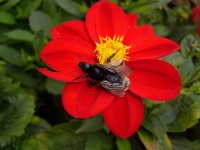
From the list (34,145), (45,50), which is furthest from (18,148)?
Result: (45,50)

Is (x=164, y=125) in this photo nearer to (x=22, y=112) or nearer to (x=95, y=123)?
(x=95, y=123)

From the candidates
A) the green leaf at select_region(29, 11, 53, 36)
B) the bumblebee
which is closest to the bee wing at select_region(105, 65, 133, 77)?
the bumblebee

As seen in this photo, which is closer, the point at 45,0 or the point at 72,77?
the point at 72,77

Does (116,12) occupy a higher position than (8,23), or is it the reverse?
(116,12)

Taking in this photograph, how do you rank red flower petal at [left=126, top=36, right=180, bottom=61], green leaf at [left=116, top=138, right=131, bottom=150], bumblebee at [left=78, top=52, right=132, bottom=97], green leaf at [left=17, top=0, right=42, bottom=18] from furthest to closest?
green leaf at [left=17, top=0, right=42, bottom=18] → green leaf at [left=116, top=138, right=131, bottom=150] → red flower petal at [left=126, top=36, right=180, bottom=61] → bumblebee at [left=78, top=52, right=132, bottom=97]

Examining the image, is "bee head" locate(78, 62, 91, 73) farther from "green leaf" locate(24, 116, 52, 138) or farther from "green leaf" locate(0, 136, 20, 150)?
"green leaf" locate(24, 116, 52, 138)

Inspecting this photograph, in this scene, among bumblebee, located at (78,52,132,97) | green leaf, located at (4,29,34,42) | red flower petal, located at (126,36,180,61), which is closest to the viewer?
bumblebee, located at (78,52,132,97)

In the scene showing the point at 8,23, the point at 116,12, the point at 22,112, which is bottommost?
the point at 22,112

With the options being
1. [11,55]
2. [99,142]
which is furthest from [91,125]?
[11,55]
